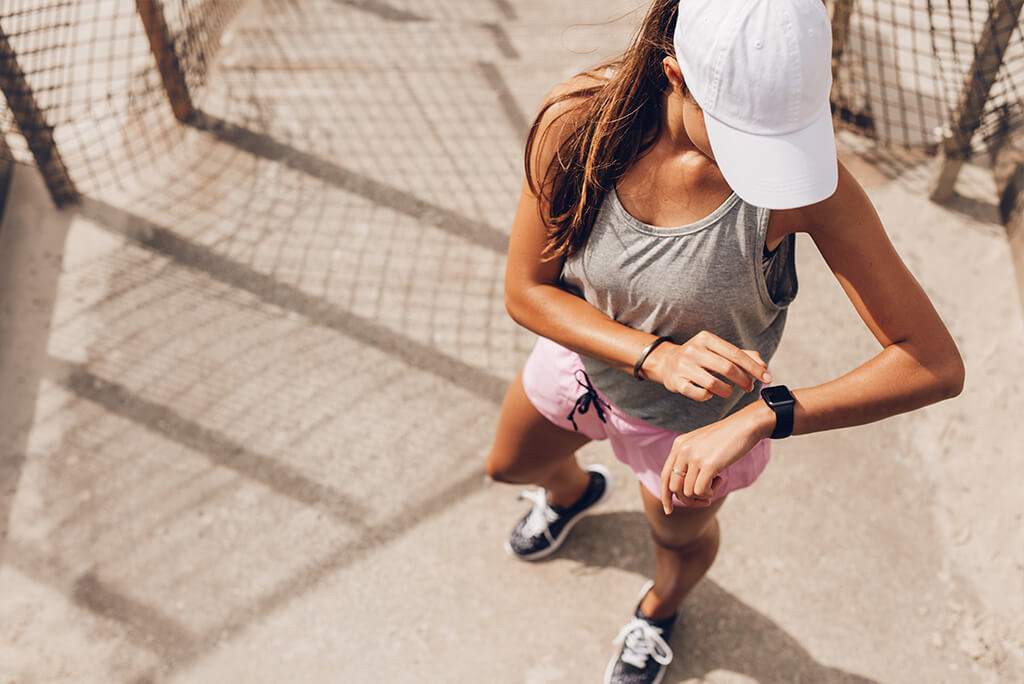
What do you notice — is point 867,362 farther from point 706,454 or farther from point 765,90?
point 765,90

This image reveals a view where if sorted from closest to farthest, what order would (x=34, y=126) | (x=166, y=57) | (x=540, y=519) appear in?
(x=540, y=519)
(x=34, y=126)
(x=166, y=57)

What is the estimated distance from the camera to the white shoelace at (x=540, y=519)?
9.04 feet

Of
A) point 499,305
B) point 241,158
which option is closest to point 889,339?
point 499,305

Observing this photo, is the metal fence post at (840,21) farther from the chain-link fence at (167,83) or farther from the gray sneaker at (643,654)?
the gray sneaker at (643,654)

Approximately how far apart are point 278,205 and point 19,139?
1229 millimetres

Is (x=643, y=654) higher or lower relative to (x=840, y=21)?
lower

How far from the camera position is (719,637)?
2648 mm

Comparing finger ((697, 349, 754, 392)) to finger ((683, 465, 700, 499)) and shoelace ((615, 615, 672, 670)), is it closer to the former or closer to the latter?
finger ((683, 465, 700, 499))

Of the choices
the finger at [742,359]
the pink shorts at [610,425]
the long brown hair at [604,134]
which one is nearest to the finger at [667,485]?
the pink shorts at [610,425]

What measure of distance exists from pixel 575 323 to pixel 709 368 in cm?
32

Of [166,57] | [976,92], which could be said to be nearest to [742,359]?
[976,92]

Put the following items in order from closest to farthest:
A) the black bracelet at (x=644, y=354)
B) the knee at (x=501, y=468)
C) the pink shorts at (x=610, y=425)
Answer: the black bracelet at (x=644, y=354)
the pink shorts at (x=610, y=425)
the knee at (x=501, y=468)

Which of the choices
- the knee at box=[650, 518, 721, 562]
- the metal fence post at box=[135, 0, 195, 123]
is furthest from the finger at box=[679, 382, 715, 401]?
the metal fence post at box=[135, 0, 195, 123]

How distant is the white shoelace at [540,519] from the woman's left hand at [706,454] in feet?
3.68
